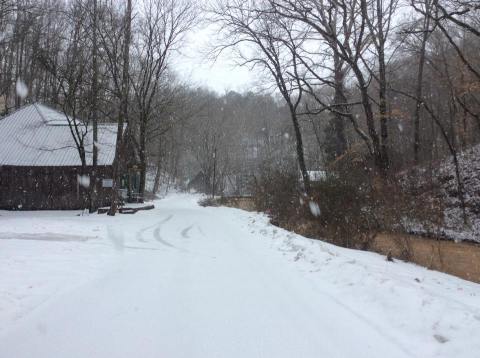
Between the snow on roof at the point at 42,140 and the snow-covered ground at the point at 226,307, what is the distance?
19.2m

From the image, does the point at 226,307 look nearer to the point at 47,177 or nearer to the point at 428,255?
the point at 428,255

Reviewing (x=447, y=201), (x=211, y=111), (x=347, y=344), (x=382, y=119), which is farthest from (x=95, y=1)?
(x=211, y=111)

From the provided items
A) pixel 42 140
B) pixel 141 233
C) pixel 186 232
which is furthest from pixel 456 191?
pixel 42 140

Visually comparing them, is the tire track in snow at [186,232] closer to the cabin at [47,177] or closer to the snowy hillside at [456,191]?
the snowy hillside at [456,191]

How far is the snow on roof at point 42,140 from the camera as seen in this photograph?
26.3 m

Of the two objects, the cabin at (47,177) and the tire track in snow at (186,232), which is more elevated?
the cabin at (47,177)

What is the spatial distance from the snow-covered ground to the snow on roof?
1915cm

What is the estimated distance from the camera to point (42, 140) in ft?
91.5

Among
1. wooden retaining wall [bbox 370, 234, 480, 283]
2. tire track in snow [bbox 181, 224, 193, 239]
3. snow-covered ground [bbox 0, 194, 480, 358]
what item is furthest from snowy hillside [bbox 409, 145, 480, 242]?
snow-covered ground [bbox 0, 194, 480, 358]

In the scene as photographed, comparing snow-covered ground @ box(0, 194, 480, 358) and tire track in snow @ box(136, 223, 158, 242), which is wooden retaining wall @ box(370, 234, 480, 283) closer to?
snow-covered ground @ box(0, 194, 480, 358)

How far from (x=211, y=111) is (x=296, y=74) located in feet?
125

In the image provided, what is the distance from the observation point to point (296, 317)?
15.6ft

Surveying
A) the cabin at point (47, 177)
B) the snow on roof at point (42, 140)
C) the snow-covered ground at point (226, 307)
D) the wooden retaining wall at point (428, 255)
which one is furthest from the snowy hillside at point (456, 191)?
the snow on roof at point (42, 140)

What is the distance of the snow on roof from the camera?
2630 cm
